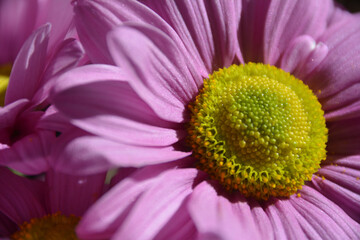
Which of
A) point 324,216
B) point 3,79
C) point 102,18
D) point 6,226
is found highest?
point 102,18

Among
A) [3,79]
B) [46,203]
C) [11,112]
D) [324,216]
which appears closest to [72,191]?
[46,203]

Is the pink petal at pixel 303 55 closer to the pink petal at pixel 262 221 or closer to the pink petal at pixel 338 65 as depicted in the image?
the pink petal at pixel 338 65

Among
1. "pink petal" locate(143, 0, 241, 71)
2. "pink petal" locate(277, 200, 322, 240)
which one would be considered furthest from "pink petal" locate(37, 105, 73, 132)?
"pink petal" locate(277, 200, 322, 240)

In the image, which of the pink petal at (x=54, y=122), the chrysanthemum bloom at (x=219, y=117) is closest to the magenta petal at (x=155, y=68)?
the chrysanthemum bloom at (x=219, y=117)

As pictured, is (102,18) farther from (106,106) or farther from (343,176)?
(343,176)

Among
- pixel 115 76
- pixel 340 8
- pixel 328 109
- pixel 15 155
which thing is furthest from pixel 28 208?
pixel 340 8

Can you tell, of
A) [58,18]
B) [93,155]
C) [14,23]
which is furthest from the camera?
[14,23]

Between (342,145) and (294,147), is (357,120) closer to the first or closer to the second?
(342,145)

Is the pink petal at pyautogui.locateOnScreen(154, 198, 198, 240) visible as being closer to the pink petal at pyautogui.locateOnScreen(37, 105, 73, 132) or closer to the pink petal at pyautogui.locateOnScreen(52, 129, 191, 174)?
the pink petal at pyautogui.locateOnScreen(52, 129, 191, 174)
